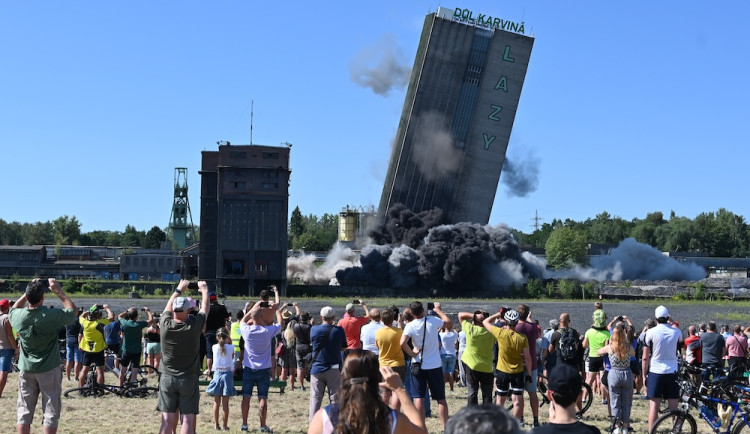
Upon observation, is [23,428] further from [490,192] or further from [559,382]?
[490,192]

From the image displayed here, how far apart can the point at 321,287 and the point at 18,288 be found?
26300mm

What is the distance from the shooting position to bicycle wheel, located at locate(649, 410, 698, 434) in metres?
10.8

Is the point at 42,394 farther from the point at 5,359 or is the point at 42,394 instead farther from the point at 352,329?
the point at 5,359

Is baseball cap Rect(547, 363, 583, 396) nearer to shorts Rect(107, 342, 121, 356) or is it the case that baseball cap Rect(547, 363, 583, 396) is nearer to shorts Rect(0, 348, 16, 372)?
shorts Rect(0, 348, 16, 372)

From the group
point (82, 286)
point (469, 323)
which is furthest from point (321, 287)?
point (469, 323)

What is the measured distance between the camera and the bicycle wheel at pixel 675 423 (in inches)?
426

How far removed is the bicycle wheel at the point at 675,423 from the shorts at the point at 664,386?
1.20 feet

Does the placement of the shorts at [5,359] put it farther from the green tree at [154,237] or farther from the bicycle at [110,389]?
the green tree at [154,237]

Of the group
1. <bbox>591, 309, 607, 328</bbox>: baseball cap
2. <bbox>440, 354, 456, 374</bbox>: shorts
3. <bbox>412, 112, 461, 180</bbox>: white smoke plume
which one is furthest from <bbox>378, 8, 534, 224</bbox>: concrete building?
<bbox>591, 309, 607, 328</bbox>: baseball cap

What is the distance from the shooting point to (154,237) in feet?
522

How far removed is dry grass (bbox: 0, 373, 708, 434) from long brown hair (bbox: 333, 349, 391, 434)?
784 cm

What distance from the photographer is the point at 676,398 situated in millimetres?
11570

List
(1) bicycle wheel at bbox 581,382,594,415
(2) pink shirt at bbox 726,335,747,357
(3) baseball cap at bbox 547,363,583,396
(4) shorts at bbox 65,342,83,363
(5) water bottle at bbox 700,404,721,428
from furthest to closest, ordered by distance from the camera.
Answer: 1. (4) shorts at bbox 65,342,83,363
2. (2) pink shirt at bbox 726,335,747,357
3. (1) bicycle wheel at bbox 581,382,594,415
4. (5) water bottle at bbox 700,404,721,428
5. (3) baseball cap at bbox 547,363,583,396

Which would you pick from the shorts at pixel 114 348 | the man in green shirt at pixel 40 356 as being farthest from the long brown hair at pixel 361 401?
the shorts at pixel 114 348
